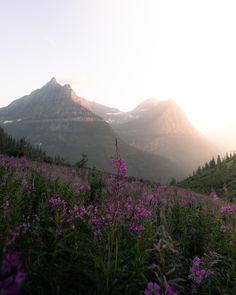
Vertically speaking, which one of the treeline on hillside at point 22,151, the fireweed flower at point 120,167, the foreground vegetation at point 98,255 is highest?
the fireweed flower at point 120,167

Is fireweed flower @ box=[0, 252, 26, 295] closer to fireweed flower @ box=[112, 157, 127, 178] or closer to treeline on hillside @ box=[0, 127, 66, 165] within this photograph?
fireweed flower @ box=[112, 157, 127, 178]

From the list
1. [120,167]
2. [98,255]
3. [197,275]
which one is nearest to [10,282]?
[120,167]

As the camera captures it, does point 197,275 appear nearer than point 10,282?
No

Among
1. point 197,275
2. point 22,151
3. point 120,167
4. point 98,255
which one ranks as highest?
point 120,167

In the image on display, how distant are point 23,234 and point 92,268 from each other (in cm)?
99

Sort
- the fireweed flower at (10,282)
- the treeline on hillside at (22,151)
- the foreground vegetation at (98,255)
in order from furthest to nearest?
the treeline on hillside at (22,151) < the foreground vegetation at (98,255) < the fireweed flower at (10,282)

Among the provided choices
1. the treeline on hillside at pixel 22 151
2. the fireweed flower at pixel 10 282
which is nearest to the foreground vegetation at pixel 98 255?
the fireweed flower at pixel 10 282

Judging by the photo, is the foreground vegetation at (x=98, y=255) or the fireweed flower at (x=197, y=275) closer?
the foreground vegetation at (x=98, y=255)

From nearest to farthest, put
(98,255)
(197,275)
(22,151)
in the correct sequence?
(98,255) < (197,275) < (22,151)

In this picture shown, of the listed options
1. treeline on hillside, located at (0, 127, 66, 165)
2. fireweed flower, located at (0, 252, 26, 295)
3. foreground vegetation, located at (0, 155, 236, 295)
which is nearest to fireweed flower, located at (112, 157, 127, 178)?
foreground vegetation, located at (0, 155, 236, 295)

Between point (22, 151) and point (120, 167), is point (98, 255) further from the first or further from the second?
point (22, 151)

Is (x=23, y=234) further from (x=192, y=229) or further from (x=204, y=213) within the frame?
(x=204, y=213)

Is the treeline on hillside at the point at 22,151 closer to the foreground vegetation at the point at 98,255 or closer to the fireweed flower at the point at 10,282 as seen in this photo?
the foreground vegetation at the point at 98,255

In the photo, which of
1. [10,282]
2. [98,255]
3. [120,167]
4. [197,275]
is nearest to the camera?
[10,282]
